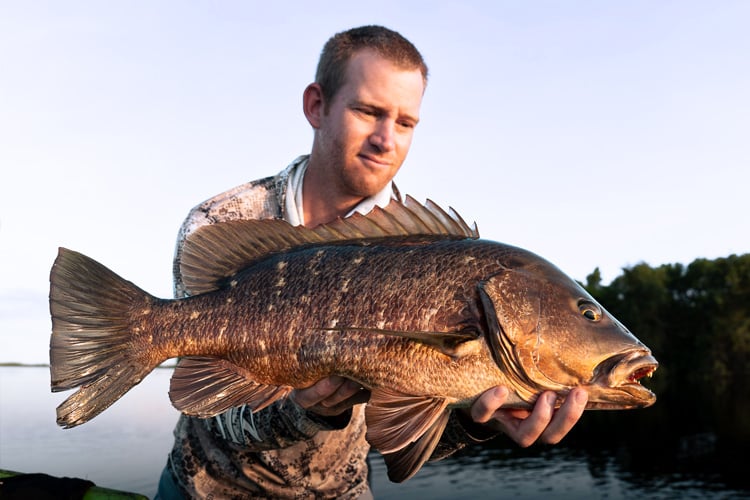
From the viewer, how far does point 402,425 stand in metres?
2.98

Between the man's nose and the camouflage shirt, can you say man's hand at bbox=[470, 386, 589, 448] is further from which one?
the man's nose

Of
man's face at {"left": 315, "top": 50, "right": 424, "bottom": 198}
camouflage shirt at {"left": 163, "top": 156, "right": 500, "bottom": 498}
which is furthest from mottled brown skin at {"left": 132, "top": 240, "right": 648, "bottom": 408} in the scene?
man's face at {"left": 315, "top": 50, "right": 424, "bottom": 198}

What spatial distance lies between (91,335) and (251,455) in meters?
1.47

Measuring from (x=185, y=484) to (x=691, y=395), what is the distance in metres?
75.8

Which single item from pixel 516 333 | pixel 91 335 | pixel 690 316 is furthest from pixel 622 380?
pixel 690 316

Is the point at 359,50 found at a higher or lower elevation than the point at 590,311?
higher

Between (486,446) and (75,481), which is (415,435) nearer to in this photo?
(75,481)

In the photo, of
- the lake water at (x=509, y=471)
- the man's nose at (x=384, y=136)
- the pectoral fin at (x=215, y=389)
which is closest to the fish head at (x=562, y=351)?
the pectoral fin at (x=215, y=389)

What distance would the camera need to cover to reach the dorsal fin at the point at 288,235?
345 centimetres

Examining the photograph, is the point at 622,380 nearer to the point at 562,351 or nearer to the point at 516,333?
the point at 562,351

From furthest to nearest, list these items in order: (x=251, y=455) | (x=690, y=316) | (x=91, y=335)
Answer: (x=690, y=316)
(x=251, y=455)
(x=91, y=335)

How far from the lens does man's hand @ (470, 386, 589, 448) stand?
2.91 m

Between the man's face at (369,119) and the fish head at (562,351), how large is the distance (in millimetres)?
1648

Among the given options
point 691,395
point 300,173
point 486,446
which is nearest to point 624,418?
point 691,395
